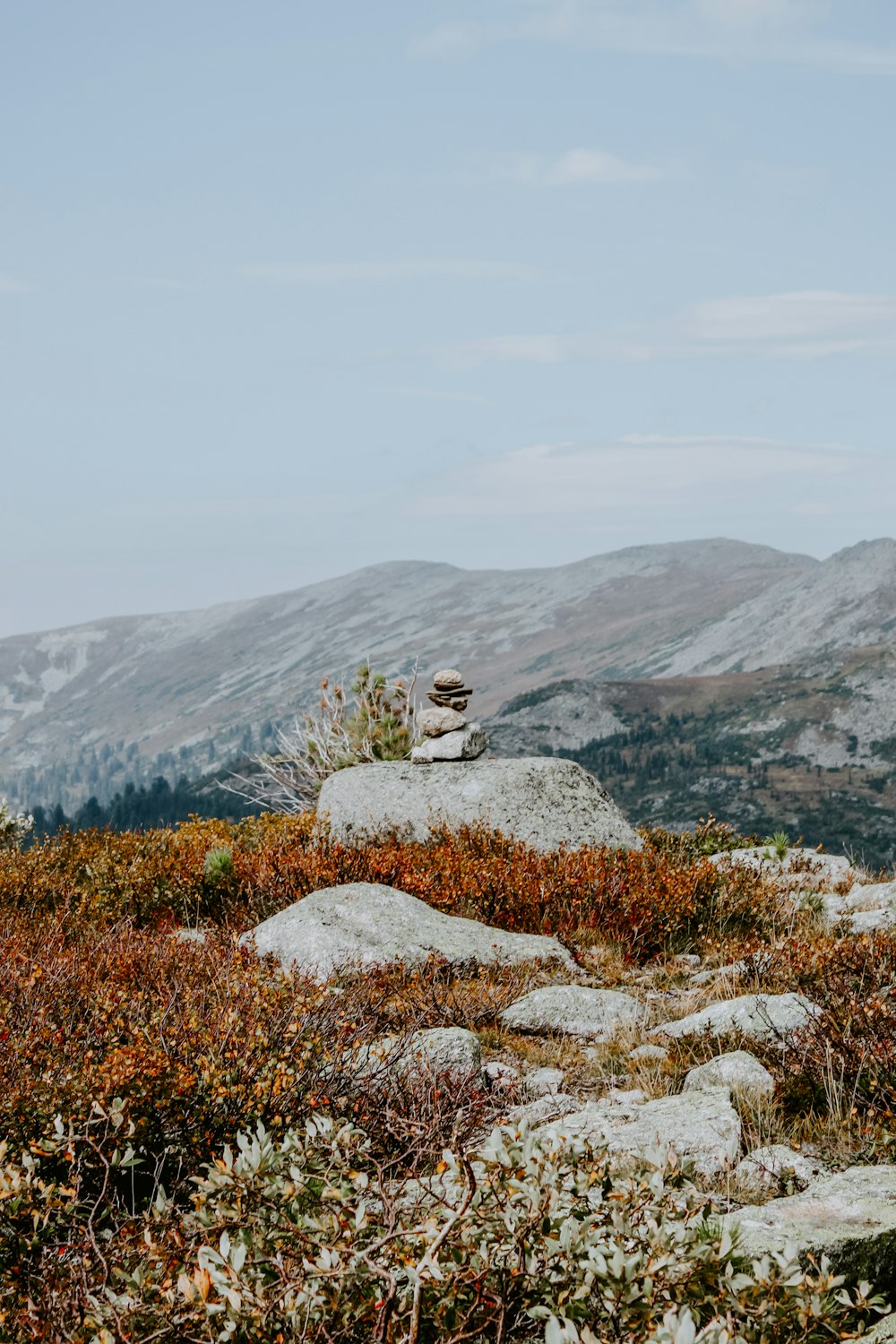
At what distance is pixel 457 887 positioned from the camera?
981cm

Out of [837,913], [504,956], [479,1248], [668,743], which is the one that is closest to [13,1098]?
[479,1248]

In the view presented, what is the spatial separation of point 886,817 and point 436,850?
14704cm

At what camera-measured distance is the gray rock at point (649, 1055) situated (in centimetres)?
607

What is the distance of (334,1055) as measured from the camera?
513 centimetres

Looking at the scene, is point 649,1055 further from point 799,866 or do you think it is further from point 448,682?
point 448,682

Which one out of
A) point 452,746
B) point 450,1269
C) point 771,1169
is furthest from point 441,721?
point 450,1269

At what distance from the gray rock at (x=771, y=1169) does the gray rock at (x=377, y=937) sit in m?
3.42

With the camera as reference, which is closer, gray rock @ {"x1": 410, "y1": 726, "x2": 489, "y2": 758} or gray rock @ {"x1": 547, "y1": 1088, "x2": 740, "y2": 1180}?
gray rock @ {"x1": 547, "y1": 1088, "x2": 740, "y2": 1180}

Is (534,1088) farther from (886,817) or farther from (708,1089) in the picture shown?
(886,817)

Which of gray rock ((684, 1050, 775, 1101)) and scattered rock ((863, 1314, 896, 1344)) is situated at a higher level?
scattered rock ((863, 1314, 896, 1344))

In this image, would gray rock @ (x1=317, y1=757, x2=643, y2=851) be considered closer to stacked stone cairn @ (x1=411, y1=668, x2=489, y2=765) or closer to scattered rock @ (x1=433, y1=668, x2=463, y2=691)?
stacked stone cairn @ (x1=411, y1=668, x2=489, y2=765)

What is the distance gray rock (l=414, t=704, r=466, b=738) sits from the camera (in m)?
13.4

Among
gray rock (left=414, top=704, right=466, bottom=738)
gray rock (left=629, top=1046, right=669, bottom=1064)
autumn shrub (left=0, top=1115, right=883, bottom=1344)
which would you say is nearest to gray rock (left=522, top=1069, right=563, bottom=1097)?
gray rock (left=629, top=1046, right=669, bottom=1064)

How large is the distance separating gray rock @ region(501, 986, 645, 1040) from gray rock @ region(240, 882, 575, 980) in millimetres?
1031
